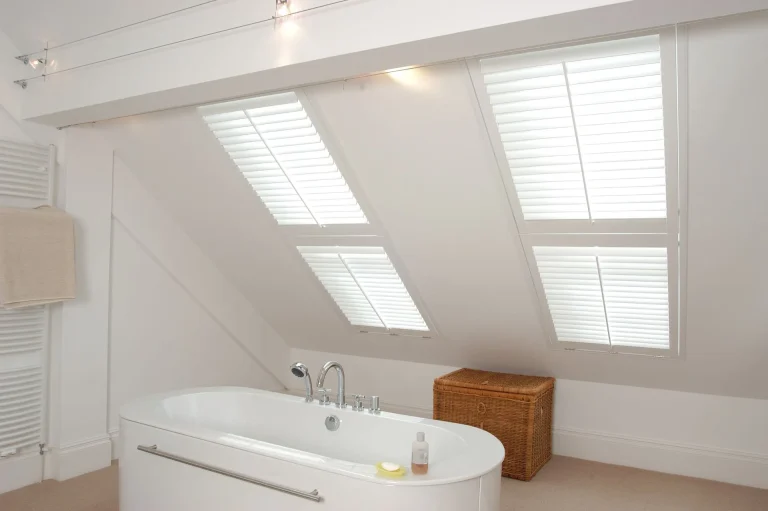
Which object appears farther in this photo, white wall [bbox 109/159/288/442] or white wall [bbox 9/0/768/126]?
white wall [bbox 109/159/288/442]

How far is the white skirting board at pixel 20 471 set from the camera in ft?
11.2

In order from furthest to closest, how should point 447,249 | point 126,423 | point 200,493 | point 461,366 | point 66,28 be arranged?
point 461,366 < point 447,249 < point 66,28 < point 126,423 < point 200,493

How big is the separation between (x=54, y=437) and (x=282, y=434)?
4.52 ft

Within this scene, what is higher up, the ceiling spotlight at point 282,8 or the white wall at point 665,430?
the ceiling spotlight at point 282,8

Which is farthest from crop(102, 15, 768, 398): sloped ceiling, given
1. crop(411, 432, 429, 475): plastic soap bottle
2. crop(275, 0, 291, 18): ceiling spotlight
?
crop(411, 432, 429, 475): plastic soap bottle

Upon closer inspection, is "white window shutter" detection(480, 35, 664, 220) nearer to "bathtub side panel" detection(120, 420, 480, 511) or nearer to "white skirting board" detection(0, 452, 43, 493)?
"bathtub side panel" detection(120, 420, 480, 511)

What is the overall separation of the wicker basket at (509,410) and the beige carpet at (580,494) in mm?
140

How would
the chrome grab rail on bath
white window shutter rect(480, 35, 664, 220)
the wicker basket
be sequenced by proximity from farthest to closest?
the wicker basket, white window shutter rect(480, 35, 664, 220), the chrome grab rail on bath

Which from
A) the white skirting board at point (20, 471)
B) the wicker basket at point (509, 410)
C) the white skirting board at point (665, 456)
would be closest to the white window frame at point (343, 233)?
the wicker basket at point (509, 410)

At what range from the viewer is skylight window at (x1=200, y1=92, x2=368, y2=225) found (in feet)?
10.7

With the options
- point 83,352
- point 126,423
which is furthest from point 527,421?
point 83,352

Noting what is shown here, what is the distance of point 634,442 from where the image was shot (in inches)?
153

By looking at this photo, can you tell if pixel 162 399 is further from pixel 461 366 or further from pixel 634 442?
pixel 634 442

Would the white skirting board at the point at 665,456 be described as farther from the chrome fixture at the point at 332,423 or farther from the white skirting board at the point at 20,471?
the white skirting board at the point at 20,471
